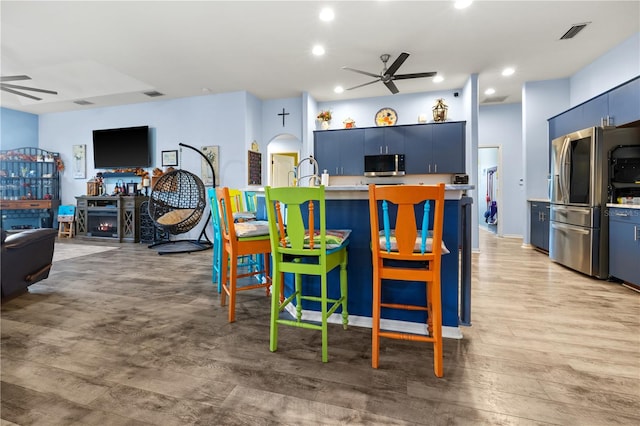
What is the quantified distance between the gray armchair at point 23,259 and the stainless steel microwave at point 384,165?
4817 millimetres

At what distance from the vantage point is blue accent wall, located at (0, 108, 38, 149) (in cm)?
649

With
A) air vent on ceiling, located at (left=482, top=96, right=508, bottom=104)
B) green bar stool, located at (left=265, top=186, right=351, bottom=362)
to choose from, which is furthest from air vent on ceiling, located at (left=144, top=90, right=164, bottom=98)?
air vent on ceiling, located at (left=482, top=96, right=508, bottom=104)

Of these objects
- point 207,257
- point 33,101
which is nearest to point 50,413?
point 207,257

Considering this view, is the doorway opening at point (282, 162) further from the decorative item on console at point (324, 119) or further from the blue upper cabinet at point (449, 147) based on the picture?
the blue upper cabinet at point (449, 147)

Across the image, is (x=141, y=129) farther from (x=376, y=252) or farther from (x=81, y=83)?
(x=376, y=252)

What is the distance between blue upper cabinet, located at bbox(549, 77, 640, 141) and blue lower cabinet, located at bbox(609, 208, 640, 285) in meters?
1.10

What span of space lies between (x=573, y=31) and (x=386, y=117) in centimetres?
299

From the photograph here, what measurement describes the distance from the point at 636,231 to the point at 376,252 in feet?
10.2

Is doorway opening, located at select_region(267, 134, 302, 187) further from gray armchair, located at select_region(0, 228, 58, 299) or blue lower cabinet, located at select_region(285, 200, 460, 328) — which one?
blue lower cabinet, located at select_region(285, 200, 460, 328)

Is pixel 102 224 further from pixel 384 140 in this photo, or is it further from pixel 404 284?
pixel 404 284

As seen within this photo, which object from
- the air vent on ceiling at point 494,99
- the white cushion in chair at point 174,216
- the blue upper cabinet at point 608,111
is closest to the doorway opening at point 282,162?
the white cushion in chair at point 174,216

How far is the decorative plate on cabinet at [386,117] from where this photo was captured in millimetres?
6062

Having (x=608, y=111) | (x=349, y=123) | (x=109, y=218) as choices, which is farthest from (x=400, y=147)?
(x=109, y=218)

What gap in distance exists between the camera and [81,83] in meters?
5.27
